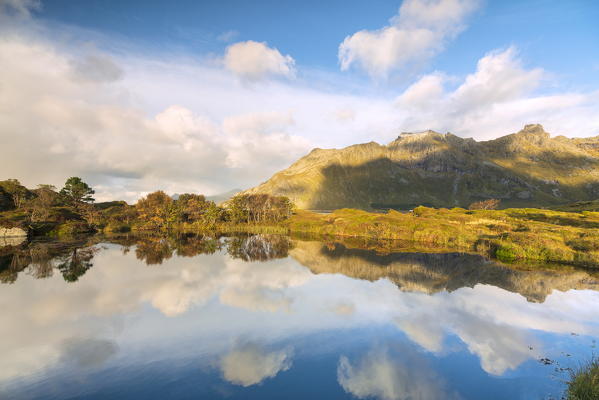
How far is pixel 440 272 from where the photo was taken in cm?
4694

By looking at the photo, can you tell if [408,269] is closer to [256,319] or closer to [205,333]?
[256,319]

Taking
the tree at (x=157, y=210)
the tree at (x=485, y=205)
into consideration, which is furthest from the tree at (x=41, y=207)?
the tree at (x=485, y=205)

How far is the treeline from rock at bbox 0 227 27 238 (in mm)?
16330

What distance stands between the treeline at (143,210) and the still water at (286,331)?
6427cm

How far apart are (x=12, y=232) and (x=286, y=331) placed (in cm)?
9402

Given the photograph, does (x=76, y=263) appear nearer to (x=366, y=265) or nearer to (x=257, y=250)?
(x=257, y=250)

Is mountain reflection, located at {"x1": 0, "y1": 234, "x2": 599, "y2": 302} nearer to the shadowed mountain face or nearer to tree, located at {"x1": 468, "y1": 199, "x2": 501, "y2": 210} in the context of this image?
the shadowed mountain face

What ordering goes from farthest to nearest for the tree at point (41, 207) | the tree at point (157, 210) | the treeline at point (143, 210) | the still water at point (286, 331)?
the tree at point (157, 210), the treeline at point (143, 210), the tree at point (41, 207), the still water at point (286, 331)

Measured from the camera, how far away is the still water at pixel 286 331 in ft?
54.5

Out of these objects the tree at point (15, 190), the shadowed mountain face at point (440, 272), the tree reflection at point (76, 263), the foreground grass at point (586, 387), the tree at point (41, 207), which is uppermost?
the tree at point (15, 190)

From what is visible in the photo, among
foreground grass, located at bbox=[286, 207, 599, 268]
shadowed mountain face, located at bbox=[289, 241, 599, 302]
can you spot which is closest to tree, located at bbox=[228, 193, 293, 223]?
foreground grass, located at bbox=[286, 207, 599, 268]

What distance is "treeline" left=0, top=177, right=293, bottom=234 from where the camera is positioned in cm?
10294

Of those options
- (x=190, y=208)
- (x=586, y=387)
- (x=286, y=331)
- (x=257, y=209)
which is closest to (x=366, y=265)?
(x=286, y=331)

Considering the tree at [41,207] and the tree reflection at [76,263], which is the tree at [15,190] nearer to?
the tree at [41,207]
